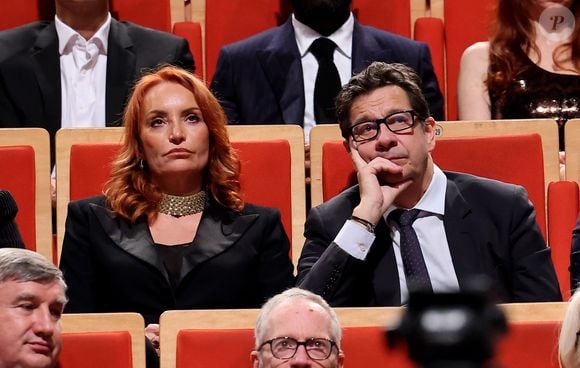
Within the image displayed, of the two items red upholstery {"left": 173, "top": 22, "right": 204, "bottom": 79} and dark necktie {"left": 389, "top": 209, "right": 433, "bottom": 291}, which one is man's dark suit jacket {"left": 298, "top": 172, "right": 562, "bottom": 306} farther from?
red upholstery {"left": 173, "top": 22, "right": 204, "bottom": 79}

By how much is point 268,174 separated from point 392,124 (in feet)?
0.48

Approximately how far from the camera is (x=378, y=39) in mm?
1026

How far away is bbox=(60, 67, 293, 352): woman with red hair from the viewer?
0.75m

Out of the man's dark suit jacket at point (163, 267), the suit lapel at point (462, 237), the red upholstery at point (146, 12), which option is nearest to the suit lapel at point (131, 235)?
the man's dark suit jacket at point (163, 267)

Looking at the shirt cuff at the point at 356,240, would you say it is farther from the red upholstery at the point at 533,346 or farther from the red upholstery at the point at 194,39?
the red upholstery at the point at 194,39

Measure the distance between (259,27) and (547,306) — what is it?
2.05ft

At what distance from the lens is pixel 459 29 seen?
112 centimetres

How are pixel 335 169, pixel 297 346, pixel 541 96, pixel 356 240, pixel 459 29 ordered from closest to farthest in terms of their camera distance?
pixel 297 346 → pixel 356 240 → pixel 335 169 → pixel 541 96 → pixel 459 29

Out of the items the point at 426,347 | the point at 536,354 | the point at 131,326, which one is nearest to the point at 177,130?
the point at 131,326

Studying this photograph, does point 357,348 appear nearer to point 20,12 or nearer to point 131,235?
point 131,235

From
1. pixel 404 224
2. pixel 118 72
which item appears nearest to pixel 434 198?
pixel 404 224

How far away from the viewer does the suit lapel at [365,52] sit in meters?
1.01

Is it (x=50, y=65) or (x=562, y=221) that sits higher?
(x=50, y=65)

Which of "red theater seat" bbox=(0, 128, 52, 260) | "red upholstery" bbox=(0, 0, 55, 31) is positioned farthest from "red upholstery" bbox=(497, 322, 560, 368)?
"red upholstery" bbox=(0, 0, 55, 31)
